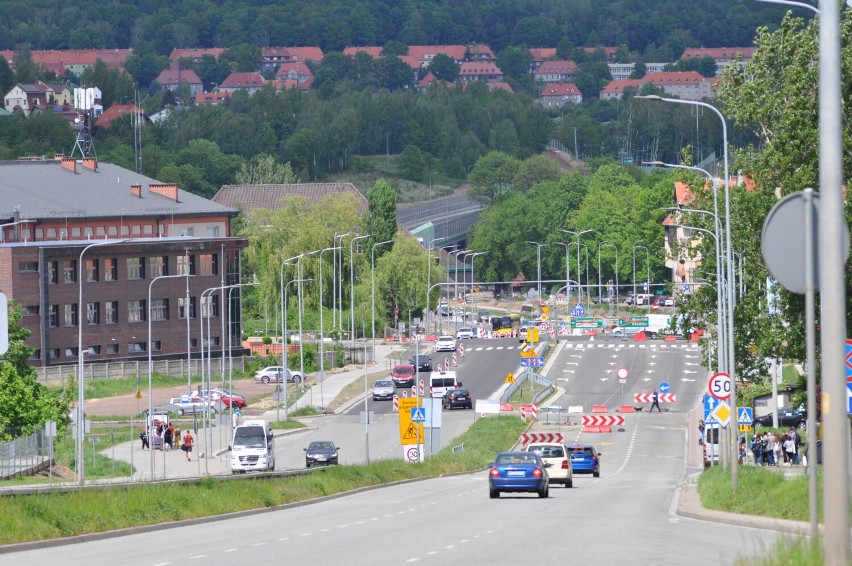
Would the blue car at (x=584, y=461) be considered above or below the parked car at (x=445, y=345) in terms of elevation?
below

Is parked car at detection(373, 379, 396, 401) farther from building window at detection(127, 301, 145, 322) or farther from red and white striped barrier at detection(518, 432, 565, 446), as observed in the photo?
building window at detection(127, 301, 145, 322)

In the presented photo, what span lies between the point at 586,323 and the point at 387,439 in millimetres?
59223

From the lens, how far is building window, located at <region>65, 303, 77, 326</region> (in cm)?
9888

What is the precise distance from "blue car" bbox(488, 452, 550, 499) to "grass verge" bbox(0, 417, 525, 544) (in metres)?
4.23

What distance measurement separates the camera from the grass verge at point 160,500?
24.9 m

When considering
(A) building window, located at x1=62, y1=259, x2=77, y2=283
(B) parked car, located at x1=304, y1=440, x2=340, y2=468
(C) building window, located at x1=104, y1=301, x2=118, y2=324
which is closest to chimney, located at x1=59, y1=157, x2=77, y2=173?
(C) building window, located at x1=104, y1=301, x2=118, y2=324

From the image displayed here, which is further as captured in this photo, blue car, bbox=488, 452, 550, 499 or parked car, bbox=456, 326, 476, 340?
parked car, bbox=456, 326, 476, 340

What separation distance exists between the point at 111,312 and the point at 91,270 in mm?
2935

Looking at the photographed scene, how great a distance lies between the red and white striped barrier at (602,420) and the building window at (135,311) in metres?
37.5

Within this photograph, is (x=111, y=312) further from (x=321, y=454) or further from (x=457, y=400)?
(x=321, y=454)

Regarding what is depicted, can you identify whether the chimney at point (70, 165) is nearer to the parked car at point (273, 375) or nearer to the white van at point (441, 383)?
the parked car at point (273, 375)

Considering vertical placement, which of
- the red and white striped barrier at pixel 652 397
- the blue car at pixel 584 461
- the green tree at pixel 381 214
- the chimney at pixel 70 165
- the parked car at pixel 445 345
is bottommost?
the blue car at pixel 584 461

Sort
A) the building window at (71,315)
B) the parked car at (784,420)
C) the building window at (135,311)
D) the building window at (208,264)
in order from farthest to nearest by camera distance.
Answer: the building window at (208,264)
the building window at (135,311)
the building window at (71,315)
the parked car at (784,420)

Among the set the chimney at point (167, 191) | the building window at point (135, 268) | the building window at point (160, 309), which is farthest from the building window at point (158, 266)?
the chimney at point (167, 191)
